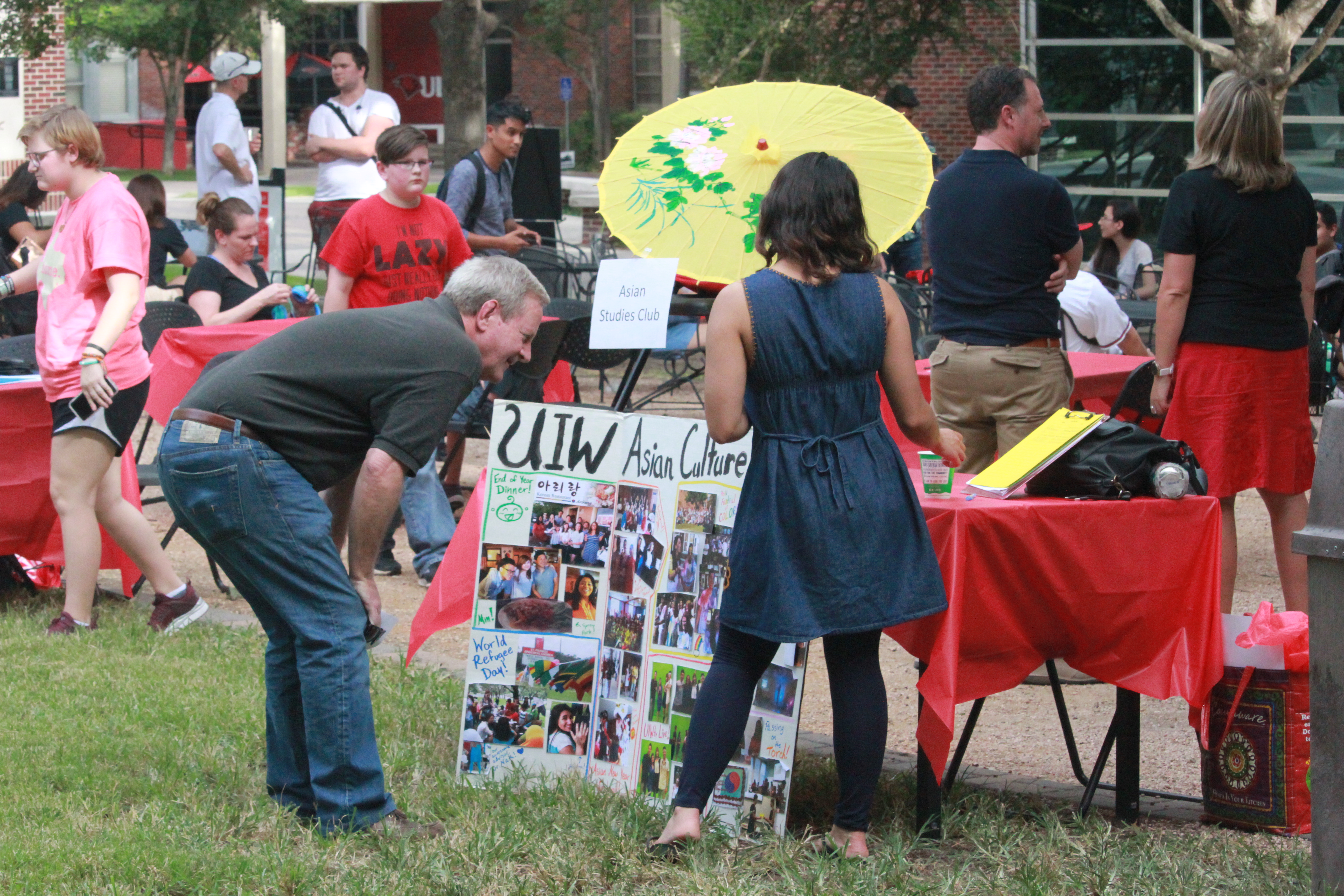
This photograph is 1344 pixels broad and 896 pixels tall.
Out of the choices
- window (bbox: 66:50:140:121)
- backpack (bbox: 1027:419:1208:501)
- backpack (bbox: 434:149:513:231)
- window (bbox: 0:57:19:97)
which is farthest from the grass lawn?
window (bbox: 66:50:140:121)

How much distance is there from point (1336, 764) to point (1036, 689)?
8.10 ft

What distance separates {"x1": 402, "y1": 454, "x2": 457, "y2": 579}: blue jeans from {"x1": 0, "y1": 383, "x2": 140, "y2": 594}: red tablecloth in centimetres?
122

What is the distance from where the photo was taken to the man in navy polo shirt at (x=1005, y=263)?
196 inches

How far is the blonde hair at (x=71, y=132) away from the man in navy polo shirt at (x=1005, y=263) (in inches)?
128

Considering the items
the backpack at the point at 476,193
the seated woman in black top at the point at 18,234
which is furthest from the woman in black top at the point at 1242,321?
the seated woman in black top at the point at 18,234

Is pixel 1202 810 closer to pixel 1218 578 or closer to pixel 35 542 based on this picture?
pixel 1218 578

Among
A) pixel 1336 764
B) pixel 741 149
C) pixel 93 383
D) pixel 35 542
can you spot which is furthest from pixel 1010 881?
pixel 35 542

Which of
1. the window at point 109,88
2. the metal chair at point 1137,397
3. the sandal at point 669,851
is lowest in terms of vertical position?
the sandal at point 669,851

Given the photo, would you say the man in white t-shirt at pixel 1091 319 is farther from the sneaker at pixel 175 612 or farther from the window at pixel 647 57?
the window at pixel 647 57

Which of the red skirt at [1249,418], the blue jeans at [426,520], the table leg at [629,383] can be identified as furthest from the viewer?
the blue jeans at [426,520]

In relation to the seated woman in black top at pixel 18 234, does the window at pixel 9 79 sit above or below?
above

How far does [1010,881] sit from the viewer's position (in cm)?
351

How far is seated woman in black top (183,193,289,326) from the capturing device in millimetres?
7512

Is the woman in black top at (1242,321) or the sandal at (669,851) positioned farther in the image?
the woman in black top at (1242,321)
